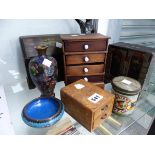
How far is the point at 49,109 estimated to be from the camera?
0.66 metres

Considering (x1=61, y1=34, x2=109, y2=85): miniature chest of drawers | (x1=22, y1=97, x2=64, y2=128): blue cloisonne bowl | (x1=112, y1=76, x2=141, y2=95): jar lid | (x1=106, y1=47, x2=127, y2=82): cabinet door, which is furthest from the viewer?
(x1=106, y1=47, x2=127, y2=82): cabinet door

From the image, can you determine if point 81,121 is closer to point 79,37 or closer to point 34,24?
point 79,37

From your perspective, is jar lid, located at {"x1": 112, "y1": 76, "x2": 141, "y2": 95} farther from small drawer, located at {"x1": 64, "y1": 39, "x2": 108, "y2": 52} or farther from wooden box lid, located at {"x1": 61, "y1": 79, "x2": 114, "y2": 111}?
small drawer, located at {"x1": 64, "y1": 39, "x2": 108, "y2": 52}

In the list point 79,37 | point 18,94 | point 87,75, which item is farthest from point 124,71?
point 18,94

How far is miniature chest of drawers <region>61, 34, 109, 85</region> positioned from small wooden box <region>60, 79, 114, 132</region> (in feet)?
0.45

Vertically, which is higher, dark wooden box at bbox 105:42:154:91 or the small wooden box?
dark wooden box at bbox 105:42:154:91

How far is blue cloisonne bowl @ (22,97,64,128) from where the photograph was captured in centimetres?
56

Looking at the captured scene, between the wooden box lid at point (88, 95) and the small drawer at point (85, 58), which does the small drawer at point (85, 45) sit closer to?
the small drawer at point (85, 58)

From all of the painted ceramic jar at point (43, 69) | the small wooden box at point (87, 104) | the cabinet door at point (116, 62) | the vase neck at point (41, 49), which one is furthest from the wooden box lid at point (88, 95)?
the cabinet door at point (116, 62)

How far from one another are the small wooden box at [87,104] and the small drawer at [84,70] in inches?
5.0

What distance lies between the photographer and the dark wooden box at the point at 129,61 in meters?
0.81

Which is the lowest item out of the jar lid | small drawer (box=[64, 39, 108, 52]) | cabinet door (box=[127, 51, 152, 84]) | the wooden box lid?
the wooden box lid

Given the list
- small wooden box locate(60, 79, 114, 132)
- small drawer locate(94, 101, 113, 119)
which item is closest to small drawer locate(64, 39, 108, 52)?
small wooden box locate(60, 79, 114, 132)

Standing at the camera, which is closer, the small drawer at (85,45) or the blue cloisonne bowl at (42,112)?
the blue cloisonne bowl at (42,112)
